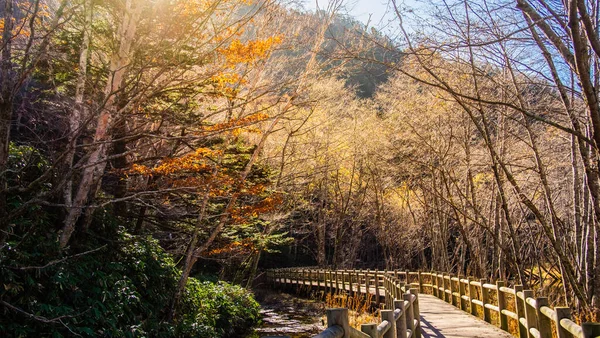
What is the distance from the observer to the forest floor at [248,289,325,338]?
48.0 feet

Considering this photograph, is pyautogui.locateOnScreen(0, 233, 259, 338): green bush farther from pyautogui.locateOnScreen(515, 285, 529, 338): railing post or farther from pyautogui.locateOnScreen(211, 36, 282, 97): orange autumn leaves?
pyautogui.locateOnScreen(515, 285, 529, 338): railing post

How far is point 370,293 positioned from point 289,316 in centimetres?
356

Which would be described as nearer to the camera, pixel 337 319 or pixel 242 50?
pixel 337 319

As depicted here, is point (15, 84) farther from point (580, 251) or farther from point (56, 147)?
point (580, 251)

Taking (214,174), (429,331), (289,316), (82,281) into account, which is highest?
(214,174)

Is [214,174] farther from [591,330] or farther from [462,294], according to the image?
[591,330]

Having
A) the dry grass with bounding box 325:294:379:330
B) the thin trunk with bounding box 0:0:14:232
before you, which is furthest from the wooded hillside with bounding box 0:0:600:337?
the dry grass with bounding box 325:294:379:330

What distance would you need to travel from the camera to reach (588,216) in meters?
7.27

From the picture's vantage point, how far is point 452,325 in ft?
30.1

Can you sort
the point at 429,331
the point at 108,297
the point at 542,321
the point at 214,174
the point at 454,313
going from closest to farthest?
the point at 542,321 < the point at 108,297 < the point at 429,331 < the point at 214,174 < the point at 454,313

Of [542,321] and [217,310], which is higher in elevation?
[542,321]

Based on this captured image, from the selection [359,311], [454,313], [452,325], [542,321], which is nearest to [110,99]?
[542,321]

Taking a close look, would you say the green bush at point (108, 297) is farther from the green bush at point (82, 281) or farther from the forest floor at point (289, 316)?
the forest floor at point (289, 316)

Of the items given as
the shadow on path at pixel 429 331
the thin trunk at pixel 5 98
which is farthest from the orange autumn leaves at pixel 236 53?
the shadow on path at pixel 429 331
